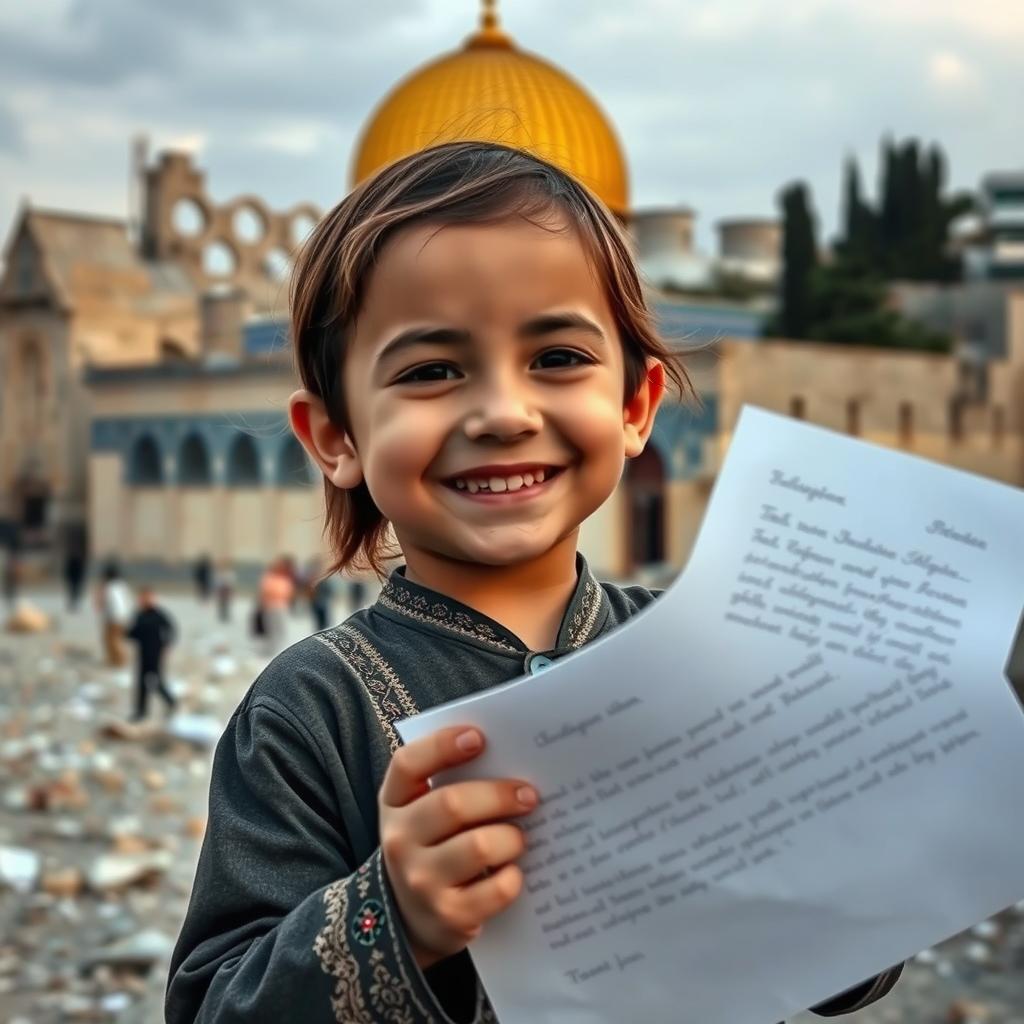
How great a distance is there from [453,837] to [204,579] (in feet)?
70.7

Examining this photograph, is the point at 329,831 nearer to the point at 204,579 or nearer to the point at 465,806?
the point at 465,806

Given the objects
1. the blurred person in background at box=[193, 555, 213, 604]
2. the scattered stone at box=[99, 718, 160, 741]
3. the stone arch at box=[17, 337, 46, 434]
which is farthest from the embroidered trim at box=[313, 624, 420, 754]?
the stone arch at box=[17, 337, 46, 434]

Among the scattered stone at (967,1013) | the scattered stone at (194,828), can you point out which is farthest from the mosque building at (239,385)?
the scattered stone at (967,1013)

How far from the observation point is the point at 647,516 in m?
20.8

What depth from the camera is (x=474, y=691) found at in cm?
122

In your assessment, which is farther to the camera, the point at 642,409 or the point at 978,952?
the point at 978,952

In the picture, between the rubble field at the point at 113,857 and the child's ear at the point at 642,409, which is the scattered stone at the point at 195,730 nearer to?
the rubble field at the point at 113,857

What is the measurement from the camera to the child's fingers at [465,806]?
0.95 meters

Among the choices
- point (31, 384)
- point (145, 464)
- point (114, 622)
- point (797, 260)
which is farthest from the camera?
point (31, 384)

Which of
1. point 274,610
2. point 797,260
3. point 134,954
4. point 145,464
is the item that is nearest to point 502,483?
point 134,954

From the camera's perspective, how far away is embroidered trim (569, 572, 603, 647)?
49.9 inches

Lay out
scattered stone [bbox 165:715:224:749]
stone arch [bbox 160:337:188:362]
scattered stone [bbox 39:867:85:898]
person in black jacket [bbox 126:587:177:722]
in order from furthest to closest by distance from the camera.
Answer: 1. stone arch [bbox 160:337:188:362]
2. person in black jacket [bbox 126:587:177:722]
3. scattered stone [bbox 165:715:224:749]
4. scattered stone [bbox 39:867:85:898]

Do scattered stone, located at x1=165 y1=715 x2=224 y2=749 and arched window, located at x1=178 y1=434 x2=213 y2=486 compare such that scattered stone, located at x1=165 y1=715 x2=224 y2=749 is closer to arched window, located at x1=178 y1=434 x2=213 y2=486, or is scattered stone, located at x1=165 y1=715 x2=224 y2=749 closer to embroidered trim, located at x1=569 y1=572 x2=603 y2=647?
embroidered trim, located at x1=569 y1=572 x2=603 y2=647

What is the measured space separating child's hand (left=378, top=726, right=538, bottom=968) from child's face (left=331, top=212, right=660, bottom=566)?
0.81 feet
